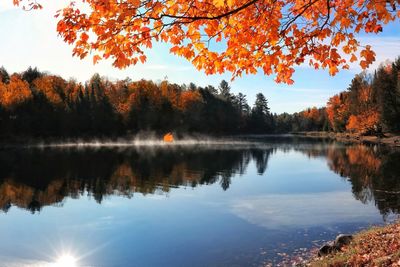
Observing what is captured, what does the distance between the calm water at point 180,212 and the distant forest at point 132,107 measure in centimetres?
4449

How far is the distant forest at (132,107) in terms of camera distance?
86.8 meters

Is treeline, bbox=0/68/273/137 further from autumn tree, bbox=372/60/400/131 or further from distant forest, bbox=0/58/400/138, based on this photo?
autumn tree, bbox=372/60/400/131

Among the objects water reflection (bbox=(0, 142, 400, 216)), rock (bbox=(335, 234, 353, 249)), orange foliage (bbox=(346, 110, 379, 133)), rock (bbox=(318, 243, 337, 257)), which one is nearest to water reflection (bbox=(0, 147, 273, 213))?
water reflection (bbox=(0, 142, 400, 216))

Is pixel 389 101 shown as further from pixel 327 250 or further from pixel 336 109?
pixel 327 250

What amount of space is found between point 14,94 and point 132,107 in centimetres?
3621

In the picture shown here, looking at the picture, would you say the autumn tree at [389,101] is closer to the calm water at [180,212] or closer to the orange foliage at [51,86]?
the calm water at [180,212]

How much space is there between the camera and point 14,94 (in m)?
86.8

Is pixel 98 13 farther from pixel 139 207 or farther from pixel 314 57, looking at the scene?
pixel 139 207

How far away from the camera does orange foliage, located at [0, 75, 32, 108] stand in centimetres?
8350

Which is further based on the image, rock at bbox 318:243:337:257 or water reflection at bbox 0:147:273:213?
water reflection at bbox 0:147:273:213

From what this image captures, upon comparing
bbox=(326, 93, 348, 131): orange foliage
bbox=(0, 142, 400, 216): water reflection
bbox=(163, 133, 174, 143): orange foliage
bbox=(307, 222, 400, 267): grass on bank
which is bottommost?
bbox=(0, 142, 400, 216): water reflection

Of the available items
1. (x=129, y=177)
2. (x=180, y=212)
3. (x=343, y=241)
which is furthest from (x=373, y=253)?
(x=129, y=177)

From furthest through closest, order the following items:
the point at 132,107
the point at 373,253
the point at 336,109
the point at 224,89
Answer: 1. the point at 224,89
2. the point at 336,109
3. the point at 132,107
4. the point at 373,253

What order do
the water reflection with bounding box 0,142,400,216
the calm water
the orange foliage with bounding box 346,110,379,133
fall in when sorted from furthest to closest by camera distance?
the orange foliage with bounding box 346,110,379,133 → the water reflection with bounding box 0,142,400,216 → the calm water
